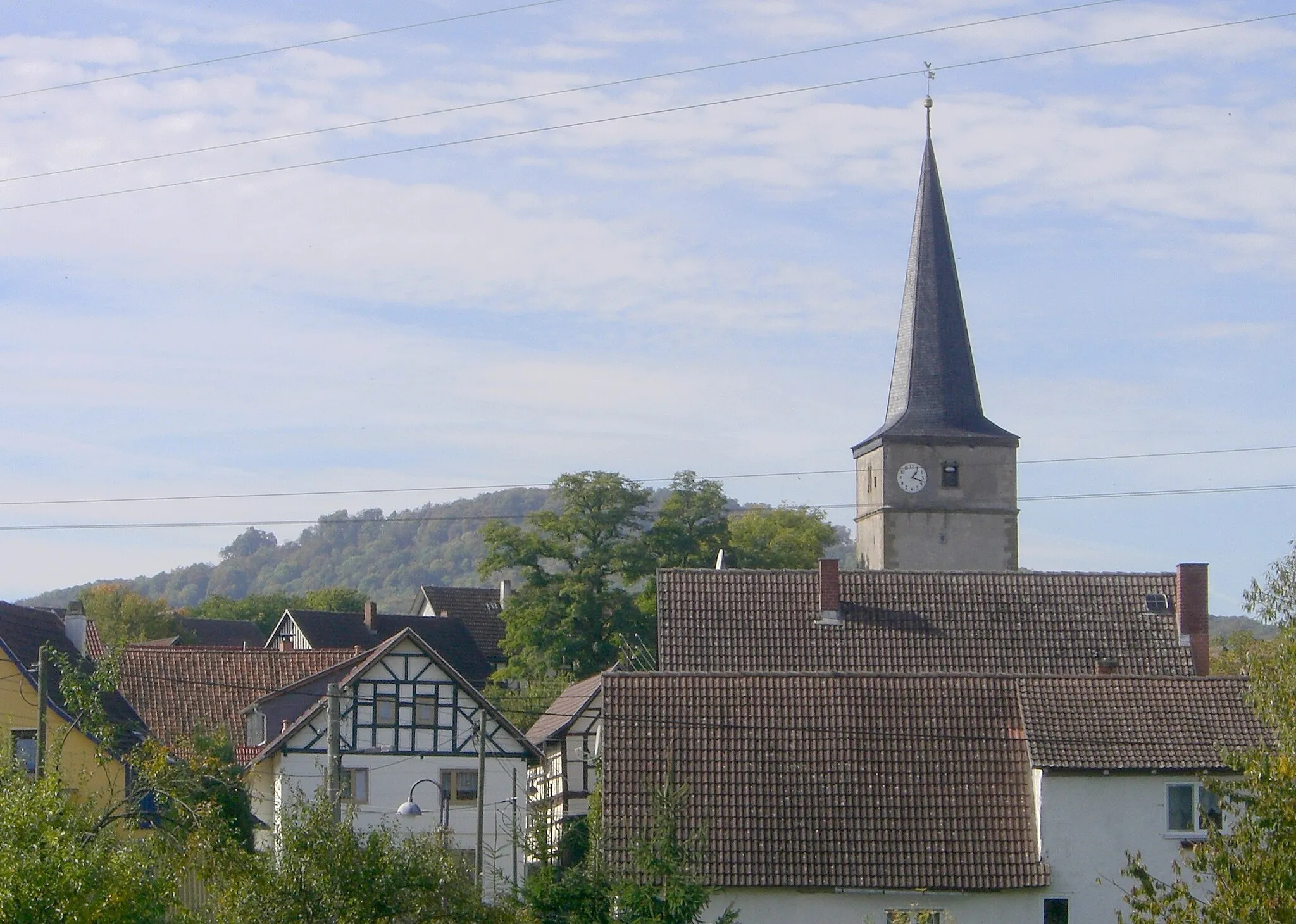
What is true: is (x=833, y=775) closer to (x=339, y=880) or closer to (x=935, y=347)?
(x=339, y=880)

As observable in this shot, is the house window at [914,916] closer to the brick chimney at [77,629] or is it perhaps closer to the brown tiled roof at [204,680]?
the brick chimney at [77,629]

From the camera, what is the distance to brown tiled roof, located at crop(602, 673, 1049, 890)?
2619cm

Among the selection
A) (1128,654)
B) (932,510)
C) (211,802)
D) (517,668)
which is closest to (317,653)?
(517,668)

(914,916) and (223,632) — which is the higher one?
(223,632)

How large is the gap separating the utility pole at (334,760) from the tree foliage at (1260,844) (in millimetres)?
7709

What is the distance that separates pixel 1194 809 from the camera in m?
26.8

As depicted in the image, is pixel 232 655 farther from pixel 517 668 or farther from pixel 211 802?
pixel 211 802

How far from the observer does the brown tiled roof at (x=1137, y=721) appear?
2681 cm

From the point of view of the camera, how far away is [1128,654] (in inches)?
1329

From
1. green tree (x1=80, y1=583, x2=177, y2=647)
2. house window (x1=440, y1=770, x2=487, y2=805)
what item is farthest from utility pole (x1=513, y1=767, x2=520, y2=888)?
green tree (x1=80, y1=583, x2=177, y2=647)

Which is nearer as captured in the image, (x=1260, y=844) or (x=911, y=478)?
(x=1260, y=844)

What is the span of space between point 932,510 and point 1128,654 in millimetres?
19114

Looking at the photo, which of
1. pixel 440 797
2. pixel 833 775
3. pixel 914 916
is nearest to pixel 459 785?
pixel 440 797

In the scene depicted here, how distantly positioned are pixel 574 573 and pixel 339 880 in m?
38.5
